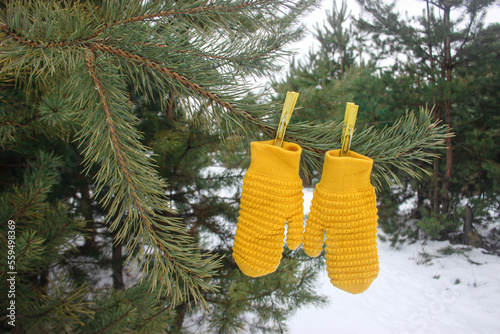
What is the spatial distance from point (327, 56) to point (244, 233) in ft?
11.0

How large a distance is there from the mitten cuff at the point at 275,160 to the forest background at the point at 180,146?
0.11ft

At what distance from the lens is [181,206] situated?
47.4 inches

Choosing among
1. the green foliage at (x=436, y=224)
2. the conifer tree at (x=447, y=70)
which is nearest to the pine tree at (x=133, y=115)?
the conifer tree at (x=447, y=70)

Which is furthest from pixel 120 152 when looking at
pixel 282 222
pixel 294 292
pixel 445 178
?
pixel 445 178

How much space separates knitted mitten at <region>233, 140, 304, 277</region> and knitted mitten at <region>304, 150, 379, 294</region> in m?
0.05

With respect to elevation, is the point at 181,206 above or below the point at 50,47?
below

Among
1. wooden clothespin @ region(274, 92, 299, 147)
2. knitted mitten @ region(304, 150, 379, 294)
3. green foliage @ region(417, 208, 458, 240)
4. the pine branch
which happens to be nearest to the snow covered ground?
green foliage @ region(417, 208, 458, 240)

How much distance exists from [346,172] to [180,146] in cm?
64

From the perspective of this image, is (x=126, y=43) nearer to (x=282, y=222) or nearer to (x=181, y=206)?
(x=282, y=222)

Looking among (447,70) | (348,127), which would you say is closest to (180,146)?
(348,127)

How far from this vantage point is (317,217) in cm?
46

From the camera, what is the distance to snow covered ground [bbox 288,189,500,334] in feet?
5.37

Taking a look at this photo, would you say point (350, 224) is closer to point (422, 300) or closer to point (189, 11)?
point (189, 11)

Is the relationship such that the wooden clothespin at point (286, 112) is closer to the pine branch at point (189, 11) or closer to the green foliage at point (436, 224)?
the pine branch at point (189, 11)
